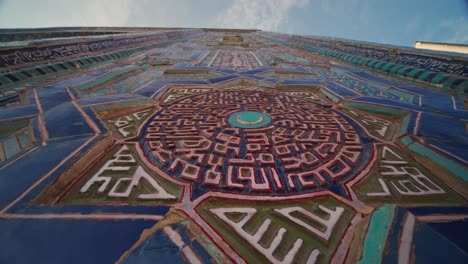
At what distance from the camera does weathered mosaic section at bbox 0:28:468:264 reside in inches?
28.5

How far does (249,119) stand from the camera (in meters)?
1.78

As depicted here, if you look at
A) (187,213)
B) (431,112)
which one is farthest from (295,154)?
(431,112)

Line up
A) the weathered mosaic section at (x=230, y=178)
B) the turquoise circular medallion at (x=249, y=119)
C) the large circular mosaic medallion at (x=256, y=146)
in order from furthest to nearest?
the turquoise circular medallion at (x=249, y=119) < the large circular mosaic medallion at (x=256, y=146) < the weathered mosaic section at (x=230, y=178)

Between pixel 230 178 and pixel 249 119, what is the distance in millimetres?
775

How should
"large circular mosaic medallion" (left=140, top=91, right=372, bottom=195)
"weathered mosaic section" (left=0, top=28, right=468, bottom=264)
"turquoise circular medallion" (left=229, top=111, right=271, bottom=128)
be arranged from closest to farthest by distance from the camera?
"weathered mosaic section" (left=0, top=28, right=468, bottom=264) < "large circular mosaic medallion" (left=140, top=91, right=372, bottom=195) < "turquoise circular medallion" (left=229, top=111, right=271, bottom=128)

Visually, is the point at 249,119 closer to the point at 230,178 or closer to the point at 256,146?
the point at 256,146

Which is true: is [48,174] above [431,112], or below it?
below

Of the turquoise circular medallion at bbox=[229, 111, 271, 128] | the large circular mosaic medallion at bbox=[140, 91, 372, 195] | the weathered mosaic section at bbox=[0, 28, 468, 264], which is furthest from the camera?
the turquoise circular medallion at bbox=[229, 111, 271, 128]

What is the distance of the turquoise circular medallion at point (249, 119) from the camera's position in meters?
1.71

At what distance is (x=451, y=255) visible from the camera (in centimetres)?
66

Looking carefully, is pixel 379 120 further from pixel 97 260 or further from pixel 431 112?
pixel 97 260

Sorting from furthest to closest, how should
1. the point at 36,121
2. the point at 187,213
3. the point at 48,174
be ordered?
the point at 36,121 < the point at 48,174 < the point at 187,213

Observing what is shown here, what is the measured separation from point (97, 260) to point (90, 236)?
113mm

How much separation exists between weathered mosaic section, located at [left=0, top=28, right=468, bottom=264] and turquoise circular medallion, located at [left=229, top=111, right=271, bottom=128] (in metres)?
0.02
